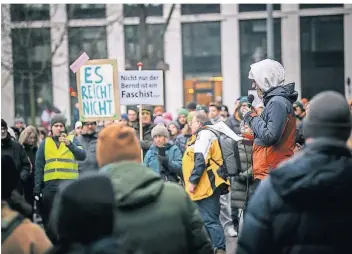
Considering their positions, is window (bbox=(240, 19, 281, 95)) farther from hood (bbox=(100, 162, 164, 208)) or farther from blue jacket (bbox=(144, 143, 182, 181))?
A: hood (bbox=(100, 162, 164, 208))

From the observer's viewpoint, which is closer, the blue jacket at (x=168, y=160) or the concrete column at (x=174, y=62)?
the blue jacket at (x=168, y=160)

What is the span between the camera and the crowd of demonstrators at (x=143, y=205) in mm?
4004

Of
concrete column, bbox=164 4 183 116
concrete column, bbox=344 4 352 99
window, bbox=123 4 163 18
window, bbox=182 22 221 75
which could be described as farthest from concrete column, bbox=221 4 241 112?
concrete column, bbox=344 4 352 99

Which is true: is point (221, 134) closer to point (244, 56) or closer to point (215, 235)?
point (215, 235)

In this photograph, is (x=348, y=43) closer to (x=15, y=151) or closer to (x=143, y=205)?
(x=15, y=151)

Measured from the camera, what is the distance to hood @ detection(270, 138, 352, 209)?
374cm

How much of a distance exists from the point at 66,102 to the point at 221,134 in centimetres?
2868

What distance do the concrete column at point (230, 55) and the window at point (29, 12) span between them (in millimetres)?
7998

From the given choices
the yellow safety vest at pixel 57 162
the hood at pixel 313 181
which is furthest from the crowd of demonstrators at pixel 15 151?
the hood at pixel 313 181

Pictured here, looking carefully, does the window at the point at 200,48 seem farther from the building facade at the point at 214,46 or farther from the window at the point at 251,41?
the window at the point at 251,41

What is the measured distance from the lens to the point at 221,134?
941cm

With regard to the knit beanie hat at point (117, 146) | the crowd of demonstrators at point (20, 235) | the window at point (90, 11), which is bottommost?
the crowd of demonstrators at point (20, 235)

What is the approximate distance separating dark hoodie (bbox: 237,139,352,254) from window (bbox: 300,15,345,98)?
32.5 metres

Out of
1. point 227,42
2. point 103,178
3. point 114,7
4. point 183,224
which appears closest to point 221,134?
point 183,224
